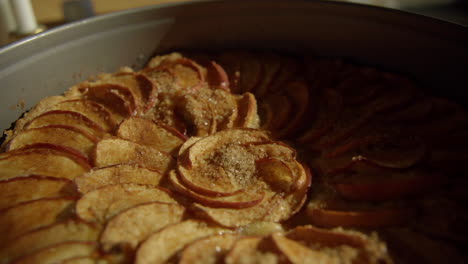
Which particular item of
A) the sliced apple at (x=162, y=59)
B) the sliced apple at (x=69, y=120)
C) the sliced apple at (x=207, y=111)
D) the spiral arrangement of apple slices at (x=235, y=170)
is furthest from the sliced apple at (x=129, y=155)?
the sliced apple at (x=162, y=59)

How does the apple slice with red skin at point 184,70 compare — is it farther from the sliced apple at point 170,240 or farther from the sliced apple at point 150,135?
the sliced apple at point 170,240

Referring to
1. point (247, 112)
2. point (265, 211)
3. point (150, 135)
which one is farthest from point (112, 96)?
point (265, 211)

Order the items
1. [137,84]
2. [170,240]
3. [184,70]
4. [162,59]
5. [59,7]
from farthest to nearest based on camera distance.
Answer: [59,7] → [162,59] → [184,70] → [137,84] → [170,240]

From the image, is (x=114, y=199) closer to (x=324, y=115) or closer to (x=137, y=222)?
(x=137, y=222)

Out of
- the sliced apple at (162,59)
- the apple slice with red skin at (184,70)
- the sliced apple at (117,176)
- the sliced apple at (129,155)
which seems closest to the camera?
the sliced apple at (117,176)

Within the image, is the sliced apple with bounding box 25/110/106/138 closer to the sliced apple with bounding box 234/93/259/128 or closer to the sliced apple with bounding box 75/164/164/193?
the sliced apple with bounding box 75/164/164/193

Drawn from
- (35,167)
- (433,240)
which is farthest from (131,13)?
(433,240)

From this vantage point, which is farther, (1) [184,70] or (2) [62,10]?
(2) [62,10]
